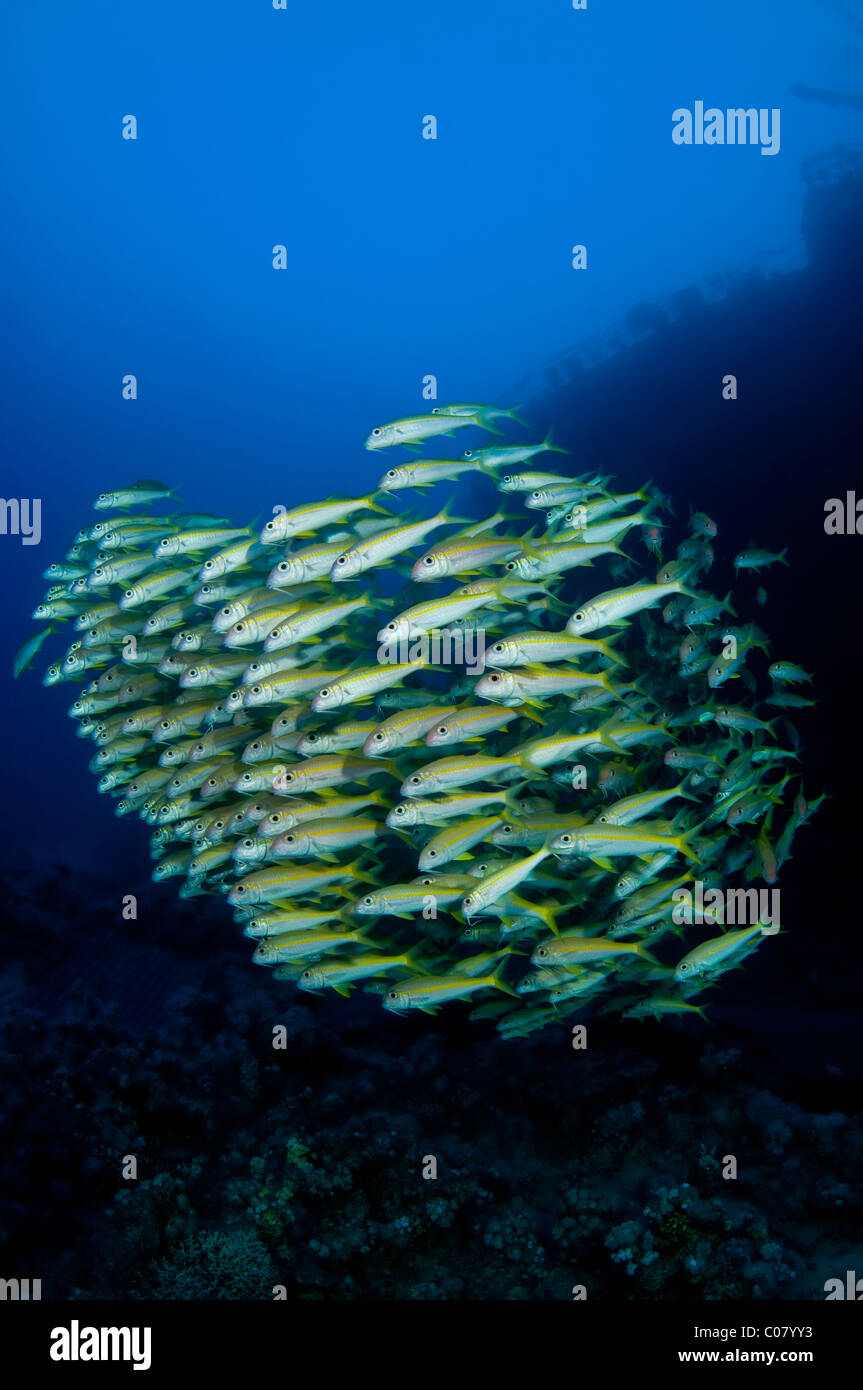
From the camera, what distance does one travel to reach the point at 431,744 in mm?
4375

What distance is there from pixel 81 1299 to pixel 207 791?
335 centimetres

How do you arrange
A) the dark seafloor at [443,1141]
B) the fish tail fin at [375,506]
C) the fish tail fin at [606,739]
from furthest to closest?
the fish tail fin at [375,506], the dark seafloor at [443,1141], the fish tail fin at [606,739]

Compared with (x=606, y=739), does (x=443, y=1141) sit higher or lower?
lower

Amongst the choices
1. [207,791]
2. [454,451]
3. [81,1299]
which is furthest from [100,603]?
[454,451]

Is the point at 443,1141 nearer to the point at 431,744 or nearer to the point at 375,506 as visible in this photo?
the point at 431,744

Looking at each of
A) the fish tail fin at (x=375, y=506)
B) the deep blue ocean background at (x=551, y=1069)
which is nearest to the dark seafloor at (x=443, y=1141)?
the deep blue ocean background at (x=551, y=1069)

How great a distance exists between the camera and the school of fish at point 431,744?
4.59m

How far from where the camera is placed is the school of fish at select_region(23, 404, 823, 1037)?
4.59m

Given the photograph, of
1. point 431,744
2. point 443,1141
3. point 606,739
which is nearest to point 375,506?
point 431,744

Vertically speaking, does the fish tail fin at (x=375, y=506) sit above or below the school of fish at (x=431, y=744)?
above

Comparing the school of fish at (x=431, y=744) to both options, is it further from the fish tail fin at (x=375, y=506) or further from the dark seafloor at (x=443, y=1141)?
the dark seafloor at (x=443, y=1141)

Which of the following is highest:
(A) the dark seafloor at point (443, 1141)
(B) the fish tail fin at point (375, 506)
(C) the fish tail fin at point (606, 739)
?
(B) the fish tail fin at point (375, 506)

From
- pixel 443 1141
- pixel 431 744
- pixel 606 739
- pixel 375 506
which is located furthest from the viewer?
pixel 443 1141
